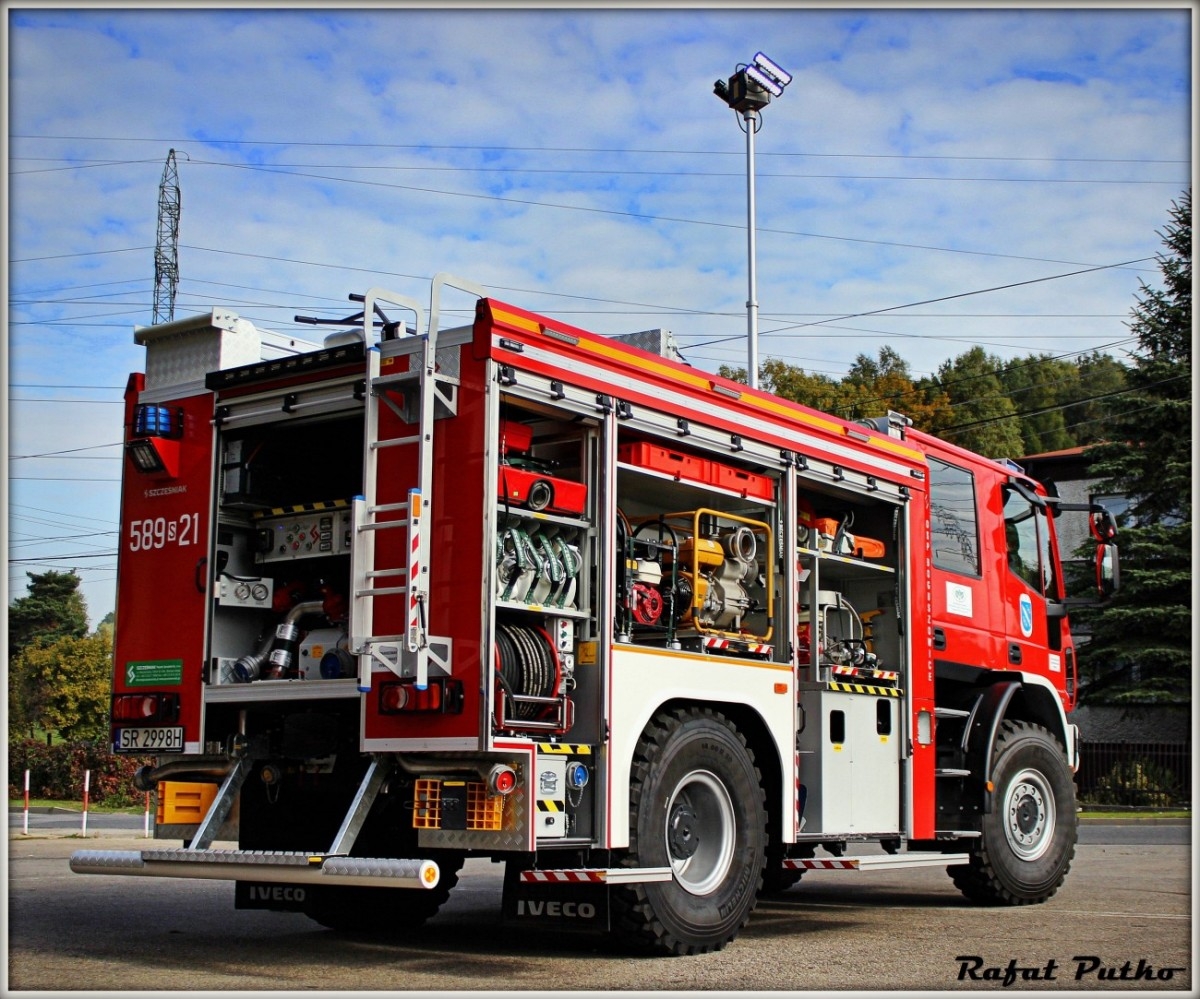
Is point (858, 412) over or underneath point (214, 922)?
over

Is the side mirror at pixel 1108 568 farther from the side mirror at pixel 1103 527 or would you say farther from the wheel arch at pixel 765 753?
the wheel arch at pixel 765 753

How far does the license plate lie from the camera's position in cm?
839

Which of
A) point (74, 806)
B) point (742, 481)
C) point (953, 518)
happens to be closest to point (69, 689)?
point (74, 806)

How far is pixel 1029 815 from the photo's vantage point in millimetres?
11867

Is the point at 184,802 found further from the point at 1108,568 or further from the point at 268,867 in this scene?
the point at 1108,568

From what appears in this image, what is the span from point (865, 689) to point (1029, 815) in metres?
2.54

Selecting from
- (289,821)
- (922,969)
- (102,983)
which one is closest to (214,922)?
(289,821)

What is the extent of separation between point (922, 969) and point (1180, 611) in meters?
25.5

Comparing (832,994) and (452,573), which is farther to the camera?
(452,573)

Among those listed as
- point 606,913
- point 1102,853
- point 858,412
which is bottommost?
point 1102,853

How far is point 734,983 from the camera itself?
24.1ft

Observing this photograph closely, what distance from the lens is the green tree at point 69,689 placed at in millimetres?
38125

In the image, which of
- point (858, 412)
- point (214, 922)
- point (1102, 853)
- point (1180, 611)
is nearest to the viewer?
point (214, 922)

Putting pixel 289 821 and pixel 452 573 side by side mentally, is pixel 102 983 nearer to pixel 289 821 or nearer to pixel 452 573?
pixel 289 821
